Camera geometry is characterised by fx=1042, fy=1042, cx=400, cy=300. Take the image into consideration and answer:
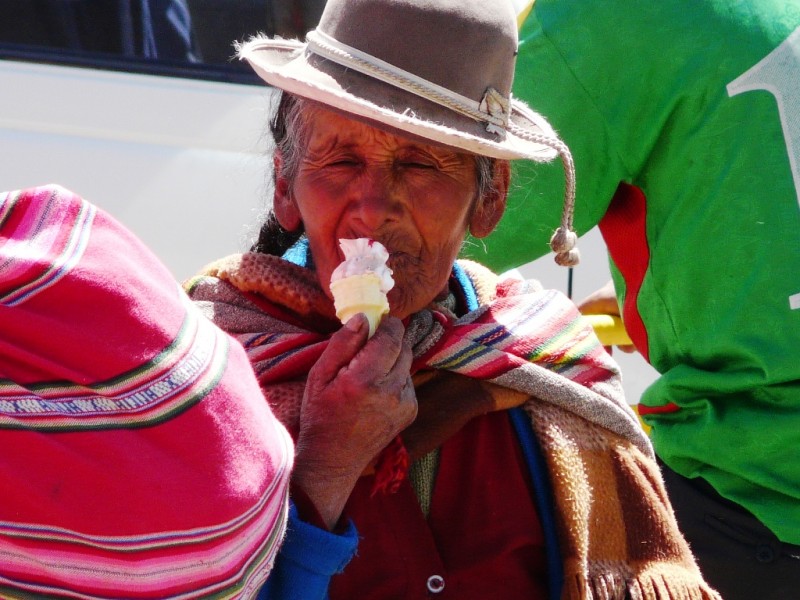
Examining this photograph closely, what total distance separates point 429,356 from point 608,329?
1.09 m

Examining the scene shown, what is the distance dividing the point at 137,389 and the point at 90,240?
0.17m

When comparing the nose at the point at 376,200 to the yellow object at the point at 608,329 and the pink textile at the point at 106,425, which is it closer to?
the pink textile at the point at 106,425

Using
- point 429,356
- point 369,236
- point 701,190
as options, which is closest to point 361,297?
point 369,236

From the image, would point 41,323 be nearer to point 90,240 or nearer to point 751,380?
point 90,240

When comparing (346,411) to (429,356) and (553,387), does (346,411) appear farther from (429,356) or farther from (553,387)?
(553,387)

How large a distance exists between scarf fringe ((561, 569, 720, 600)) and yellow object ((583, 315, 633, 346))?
983 mm

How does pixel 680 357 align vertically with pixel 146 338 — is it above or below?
below

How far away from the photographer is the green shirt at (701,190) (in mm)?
2029

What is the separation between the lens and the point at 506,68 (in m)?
1.70

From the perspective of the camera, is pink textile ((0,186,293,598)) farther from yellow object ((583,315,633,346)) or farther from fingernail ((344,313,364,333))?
yellow object ((583,315,633,346))

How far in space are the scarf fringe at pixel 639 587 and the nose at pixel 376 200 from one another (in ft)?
2.14

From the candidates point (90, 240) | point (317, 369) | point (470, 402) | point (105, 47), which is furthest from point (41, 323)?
point (105, 47)

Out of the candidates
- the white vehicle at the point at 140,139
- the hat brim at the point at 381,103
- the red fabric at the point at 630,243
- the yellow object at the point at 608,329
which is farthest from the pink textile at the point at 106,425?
the white vehicle at the point at 140,139

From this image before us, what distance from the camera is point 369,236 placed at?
1.65 m
